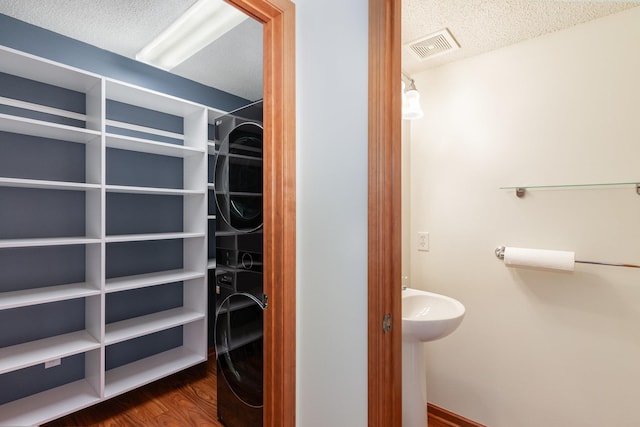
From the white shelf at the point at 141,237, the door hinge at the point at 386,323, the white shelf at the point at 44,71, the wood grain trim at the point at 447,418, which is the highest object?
the white shelf at the point at 44,71

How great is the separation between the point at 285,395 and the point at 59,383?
6.60 feet

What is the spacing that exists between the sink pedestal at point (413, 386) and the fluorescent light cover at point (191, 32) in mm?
1961

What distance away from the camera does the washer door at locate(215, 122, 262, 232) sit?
4.89ft

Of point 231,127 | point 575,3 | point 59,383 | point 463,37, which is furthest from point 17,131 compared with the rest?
point 575,3

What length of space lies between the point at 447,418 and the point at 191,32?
115 inches

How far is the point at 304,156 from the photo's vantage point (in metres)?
1.05

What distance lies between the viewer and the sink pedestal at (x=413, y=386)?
1.58 m

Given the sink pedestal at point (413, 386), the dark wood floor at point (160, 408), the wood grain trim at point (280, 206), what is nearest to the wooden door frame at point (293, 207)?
the wood grain trim at point (280, 206)

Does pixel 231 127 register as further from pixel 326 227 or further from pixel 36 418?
pixel 36 418

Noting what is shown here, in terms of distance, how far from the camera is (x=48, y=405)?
1.84m

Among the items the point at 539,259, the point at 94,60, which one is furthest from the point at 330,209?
the point at 94,60

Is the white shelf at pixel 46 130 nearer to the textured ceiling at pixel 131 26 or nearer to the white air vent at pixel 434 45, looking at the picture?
the textured ceiling at pixel 131 26

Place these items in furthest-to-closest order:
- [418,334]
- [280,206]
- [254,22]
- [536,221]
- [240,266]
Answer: [254,22] < [536,221] < [240,266] < [418,334] < [280,206]

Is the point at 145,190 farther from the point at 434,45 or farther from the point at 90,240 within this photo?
the point at 434,45
